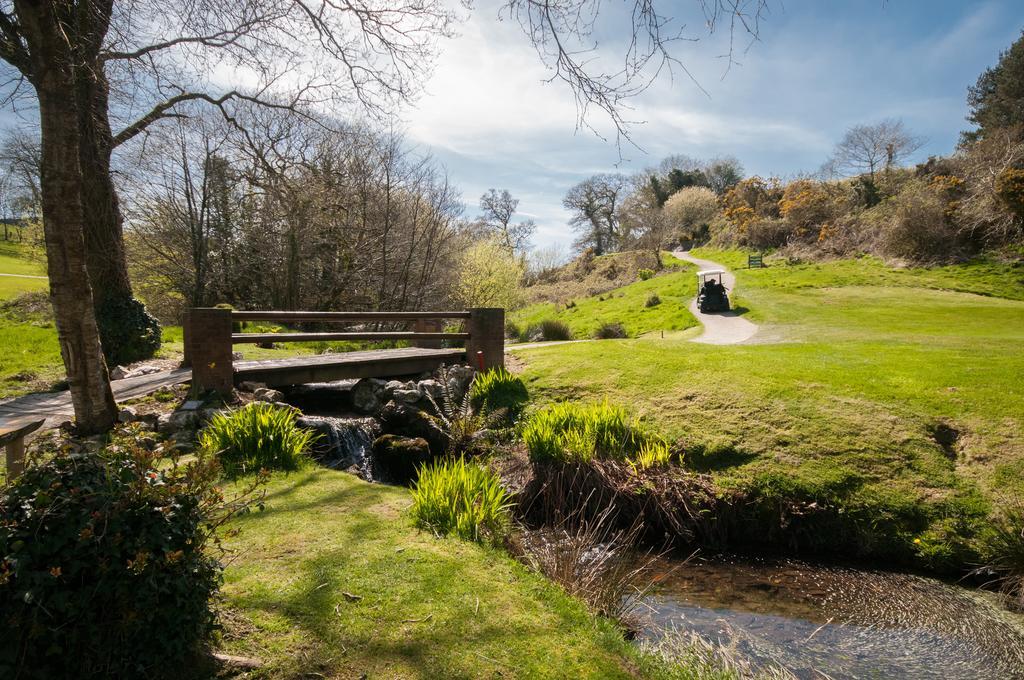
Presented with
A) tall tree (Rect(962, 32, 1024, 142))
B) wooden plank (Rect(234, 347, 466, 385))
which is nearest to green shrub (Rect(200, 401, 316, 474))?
wooden plank (Rect(234, 347, 466, 385))

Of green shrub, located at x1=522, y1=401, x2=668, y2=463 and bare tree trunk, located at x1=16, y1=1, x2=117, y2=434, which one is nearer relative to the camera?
bare tree trunk, located at x1=16, y1=1, x2=117, y2=434

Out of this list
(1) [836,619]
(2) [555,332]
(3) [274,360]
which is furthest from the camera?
(2) [555,332]

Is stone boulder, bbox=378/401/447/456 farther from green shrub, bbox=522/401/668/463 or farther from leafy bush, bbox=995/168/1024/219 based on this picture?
leafy bush, bbox=995/168/1024/219

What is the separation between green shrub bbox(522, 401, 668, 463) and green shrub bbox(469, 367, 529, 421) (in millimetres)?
1617

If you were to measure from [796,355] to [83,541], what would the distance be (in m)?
10.8

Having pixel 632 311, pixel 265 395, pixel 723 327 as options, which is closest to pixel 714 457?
pixel 265 395

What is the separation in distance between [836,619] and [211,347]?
24.4 feet

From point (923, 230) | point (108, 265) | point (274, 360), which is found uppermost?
point (923, 230)

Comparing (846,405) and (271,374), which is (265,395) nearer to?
(271,374)

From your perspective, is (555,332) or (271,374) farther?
(555,332)

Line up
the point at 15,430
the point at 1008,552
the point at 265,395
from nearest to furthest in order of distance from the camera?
1. the point at 15,430
2. the point at 1008,552
3. the point at 265,395

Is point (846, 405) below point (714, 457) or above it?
above

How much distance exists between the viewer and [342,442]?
7.04 m

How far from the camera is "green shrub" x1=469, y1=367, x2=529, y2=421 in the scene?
8.57 metres
